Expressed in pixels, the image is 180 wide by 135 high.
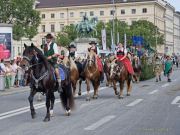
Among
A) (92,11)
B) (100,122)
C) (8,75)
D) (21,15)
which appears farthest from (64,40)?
(100,122)

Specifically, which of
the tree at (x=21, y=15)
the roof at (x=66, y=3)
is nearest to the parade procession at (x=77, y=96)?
the tree at (x=21, y=15)

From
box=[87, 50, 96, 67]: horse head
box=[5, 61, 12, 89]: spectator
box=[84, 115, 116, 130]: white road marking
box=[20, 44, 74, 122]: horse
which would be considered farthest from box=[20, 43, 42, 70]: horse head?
box=[5, 61, 12, 89]: spectator

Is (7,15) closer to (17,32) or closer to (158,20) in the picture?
(17,32)

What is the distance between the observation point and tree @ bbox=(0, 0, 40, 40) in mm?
79312

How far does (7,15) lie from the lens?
265 ft

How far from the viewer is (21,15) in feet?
269

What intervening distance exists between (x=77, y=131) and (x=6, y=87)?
18008 millimetres

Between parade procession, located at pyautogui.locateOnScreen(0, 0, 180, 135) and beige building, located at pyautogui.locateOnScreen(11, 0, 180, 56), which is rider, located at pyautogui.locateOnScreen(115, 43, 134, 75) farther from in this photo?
beige building, located at pyautogui.locateOnScreen(11, 0, 180, 56)

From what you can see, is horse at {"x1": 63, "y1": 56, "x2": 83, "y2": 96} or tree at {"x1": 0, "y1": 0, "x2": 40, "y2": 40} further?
tree at {"x1": 0, "y1": 0, "x2": 40, "y2": 40}

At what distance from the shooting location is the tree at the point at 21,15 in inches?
3123

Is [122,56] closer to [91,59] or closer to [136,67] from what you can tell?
[91,59]

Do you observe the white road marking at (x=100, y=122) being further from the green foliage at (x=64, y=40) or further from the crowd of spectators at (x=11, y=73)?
the green foliage at (x=64, y=40)

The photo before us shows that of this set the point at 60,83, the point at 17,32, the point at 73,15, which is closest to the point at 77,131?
the point at 60,83

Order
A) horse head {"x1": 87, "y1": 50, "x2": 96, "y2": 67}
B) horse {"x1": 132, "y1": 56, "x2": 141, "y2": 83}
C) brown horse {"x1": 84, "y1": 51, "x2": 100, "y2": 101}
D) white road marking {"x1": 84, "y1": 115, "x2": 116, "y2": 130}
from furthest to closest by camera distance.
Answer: horse {"x1": 132, "y1": 56, "x2": 141, "y2": 83} < brown horse {"x1": 84, "y1": 51, "x2": 100, "y2": 101} < horse head {"x1": 87, "y1": 50, "x2": 96, "y2": 67} < white road marking {"x1": 84, "y1": 115, "x2": 116, "y2": 130}
